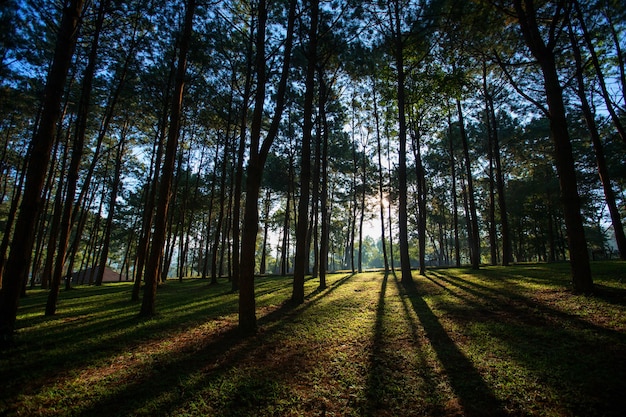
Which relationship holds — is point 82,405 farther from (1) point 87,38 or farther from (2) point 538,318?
(1) point 87,38

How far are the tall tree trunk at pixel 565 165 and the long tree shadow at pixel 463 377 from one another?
14.4 feet

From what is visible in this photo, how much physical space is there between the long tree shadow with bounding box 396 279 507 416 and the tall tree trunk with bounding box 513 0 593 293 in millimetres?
4380

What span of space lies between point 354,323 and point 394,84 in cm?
1508

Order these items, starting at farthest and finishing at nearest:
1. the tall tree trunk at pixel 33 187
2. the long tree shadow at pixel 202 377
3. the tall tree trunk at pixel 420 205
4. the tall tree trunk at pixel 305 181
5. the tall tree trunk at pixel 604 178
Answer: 1. the tall tree trunk at pixel 420 205
2. the tall tree trunk at pixel 604 178
3. the tall tree trunk at pixel 305 181
4. the tall tree trunk at pixel 33 187
5. the long tree shadow at pixel 202 377

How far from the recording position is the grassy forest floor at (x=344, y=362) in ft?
10.2

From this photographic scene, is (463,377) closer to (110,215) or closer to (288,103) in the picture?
(288,103)

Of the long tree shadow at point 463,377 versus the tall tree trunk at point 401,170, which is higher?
the tall tree trunk at point 401,170

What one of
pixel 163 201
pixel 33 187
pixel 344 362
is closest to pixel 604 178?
pixel 344 362

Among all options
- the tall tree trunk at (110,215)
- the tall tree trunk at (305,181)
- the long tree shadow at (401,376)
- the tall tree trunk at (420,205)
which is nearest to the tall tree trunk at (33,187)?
the tall tree trunk at (305,181)

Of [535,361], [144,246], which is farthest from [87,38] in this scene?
[535,361]

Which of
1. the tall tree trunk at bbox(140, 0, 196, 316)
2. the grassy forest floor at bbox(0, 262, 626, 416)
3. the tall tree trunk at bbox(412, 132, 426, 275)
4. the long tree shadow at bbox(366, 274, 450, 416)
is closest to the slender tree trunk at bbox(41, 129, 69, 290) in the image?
the grassy forest floor at bbox(0, 262, 626, 416)

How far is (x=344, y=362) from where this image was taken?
173 inches

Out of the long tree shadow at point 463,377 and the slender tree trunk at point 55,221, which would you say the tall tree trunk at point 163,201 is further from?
the long tree shadow at point 463,377

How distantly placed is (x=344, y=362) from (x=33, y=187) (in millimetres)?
7096
